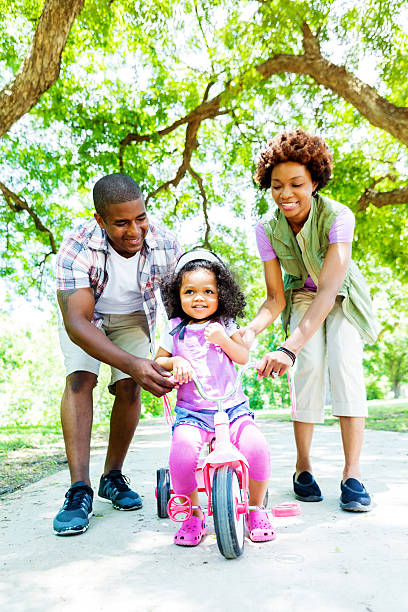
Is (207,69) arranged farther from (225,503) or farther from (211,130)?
(225,503)

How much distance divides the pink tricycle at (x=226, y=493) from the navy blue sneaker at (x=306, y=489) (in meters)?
0.64

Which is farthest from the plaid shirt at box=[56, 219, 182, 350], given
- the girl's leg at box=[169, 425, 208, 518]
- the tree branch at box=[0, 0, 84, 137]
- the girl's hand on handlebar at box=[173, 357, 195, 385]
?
the tree branch at box=[0, 0, 84, 137]

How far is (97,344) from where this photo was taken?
108 inches

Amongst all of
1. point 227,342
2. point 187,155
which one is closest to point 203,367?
point 227,342

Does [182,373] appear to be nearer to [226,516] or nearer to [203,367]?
[203,367]

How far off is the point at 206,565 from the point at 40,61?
182 inches

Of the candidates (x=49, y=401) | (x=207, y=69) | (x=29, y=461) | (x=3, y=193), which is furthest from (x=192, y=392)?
(x=49, y=401)

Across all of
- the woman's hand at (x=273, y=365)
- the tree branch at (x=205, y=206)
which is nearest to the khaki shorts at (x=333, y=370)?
the woman's hand at (x=273, y=365)

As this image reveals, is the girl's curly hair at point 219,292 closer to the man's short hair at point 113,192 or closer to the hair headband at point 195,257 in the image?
the hair headband at point 195,257

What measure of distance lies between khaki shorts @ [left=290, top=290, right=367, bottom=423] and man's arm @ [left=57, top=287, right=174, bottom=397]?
922 mm

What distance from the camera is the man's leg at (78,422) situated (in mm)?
2846

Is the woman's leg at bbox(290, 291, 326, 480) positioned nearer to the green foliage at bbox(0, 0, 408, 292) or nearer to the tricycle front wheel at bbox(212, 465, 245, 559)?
the tricycle front wheel at bbox(212, 465, 245, 559)

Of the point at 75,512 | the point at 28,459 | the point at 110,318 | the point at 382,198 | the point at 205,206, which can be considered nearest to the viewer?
the point at 75,512

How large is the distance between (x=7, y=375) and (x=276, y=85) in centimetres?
2321
